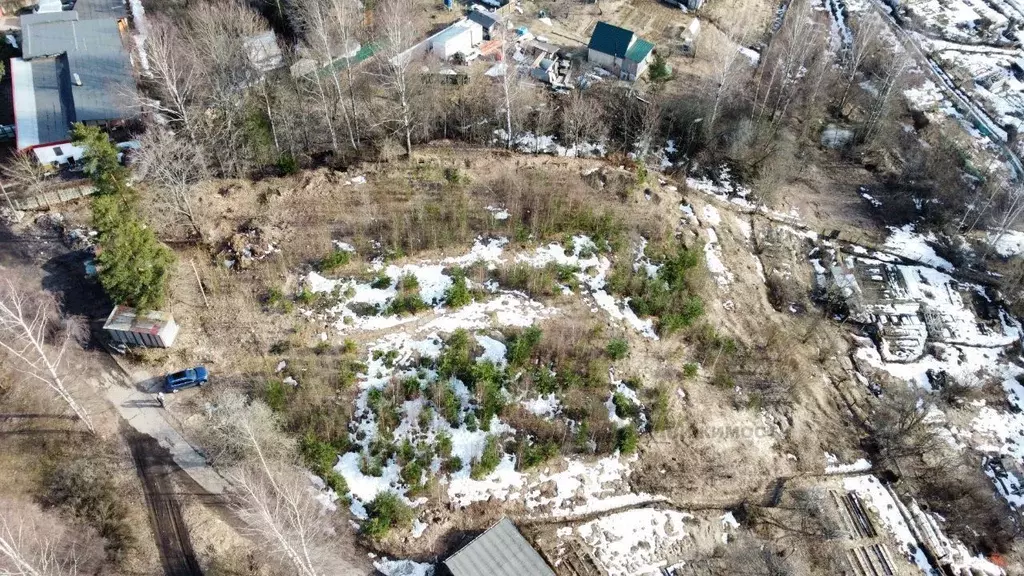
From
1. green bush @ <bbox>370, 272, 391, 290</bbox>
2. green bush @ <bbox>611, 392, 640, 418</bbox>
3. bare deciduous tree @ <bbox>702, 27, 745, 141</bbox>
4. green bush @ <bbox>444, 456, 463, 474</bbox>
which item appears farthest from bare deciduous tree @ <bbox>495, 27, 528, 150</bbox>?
green bush @ <bbox>444, 456, 463, 474</bbox>

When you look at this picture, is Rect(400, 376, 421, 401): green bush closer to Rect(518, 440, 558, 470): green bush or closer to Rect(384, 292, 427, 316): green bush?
Rect(384, 292, 427, 316): green bush

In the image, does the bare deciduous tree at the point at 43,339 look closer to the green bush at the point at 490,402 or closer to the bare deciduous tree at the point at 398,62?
the green bush at the point at 490,402

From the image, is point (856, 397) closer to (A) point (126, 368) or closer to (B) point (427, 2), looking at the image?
(A) point (126, 368)

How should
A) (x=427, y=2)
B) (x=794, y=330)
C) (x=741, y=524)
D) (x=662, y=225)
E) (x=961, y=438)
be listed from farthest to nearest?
(x=427, y=2) < (x=662, y=225) < (x=794, y=330) < (x=961, y=438) < (x=741, y=524)

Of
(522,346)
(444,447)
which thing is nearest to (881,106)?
(522,346)

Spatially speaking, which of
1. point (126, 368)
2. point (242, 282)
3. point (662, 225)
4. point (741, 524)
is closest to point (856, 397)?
point (741, 524)

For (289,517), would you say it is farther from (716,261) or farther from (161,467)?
(716,261)
